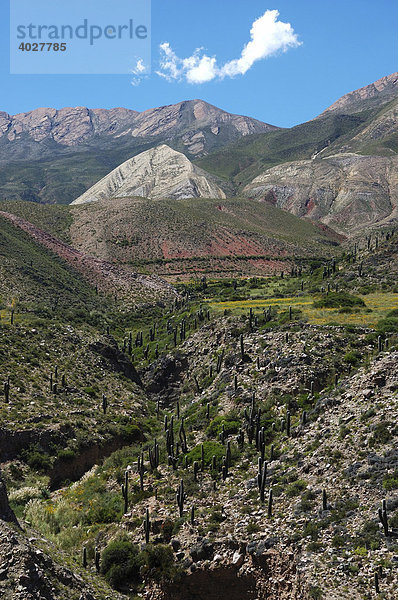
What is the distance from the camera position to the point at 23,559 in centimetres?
1355

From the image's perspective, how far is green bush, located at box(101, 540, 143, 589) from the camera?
19.5 m

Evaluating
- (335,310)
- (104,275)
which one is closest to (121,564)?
(335,310)

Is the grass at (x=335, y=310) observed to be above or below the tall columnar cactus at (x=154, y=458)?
above

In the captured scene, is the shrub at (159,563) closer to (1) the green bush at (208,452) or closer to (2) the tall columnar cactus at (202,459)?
(2) the tall columnar cactus at (202,459)

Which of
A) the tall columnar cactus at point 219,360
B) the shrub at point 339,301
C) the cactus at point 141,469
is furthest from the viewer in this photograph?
the shrub at point 339,301

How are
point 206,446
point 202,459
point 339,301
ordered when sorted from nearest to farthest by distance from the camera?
point 202,459, point 206,446, point 339,301

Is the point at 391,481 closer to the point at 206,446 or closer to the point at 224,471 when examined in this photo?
the point at 224,471

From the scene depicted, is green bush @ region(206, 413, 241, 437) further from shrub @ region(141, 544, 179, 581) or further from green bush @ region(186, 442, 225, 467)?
shrub @ region(141, 544, 179, 581)

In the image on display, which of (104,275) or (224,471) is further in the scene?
(104,275)

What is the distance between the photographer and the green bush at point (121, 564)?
19.5 m

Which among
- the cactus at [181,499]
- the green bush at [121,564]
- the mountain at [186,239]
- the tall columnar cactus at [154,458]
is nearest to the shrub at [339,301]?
the tall columnar cactus at [154,458]

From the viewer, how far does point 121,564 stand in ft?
64.9

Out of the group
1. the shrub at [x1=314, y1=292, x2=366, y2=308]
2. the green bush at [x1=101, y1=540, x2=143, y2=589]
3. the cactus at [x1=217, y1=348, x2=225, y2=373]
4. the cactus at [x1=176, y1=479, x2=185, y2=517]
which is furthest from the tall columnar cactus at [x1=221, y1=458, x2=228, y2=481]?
the shrub at [x1=314, y1=292, x2=366, y2=308]

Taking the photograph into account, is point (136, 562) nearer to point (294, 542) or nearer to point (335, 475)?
point (294, 542)
